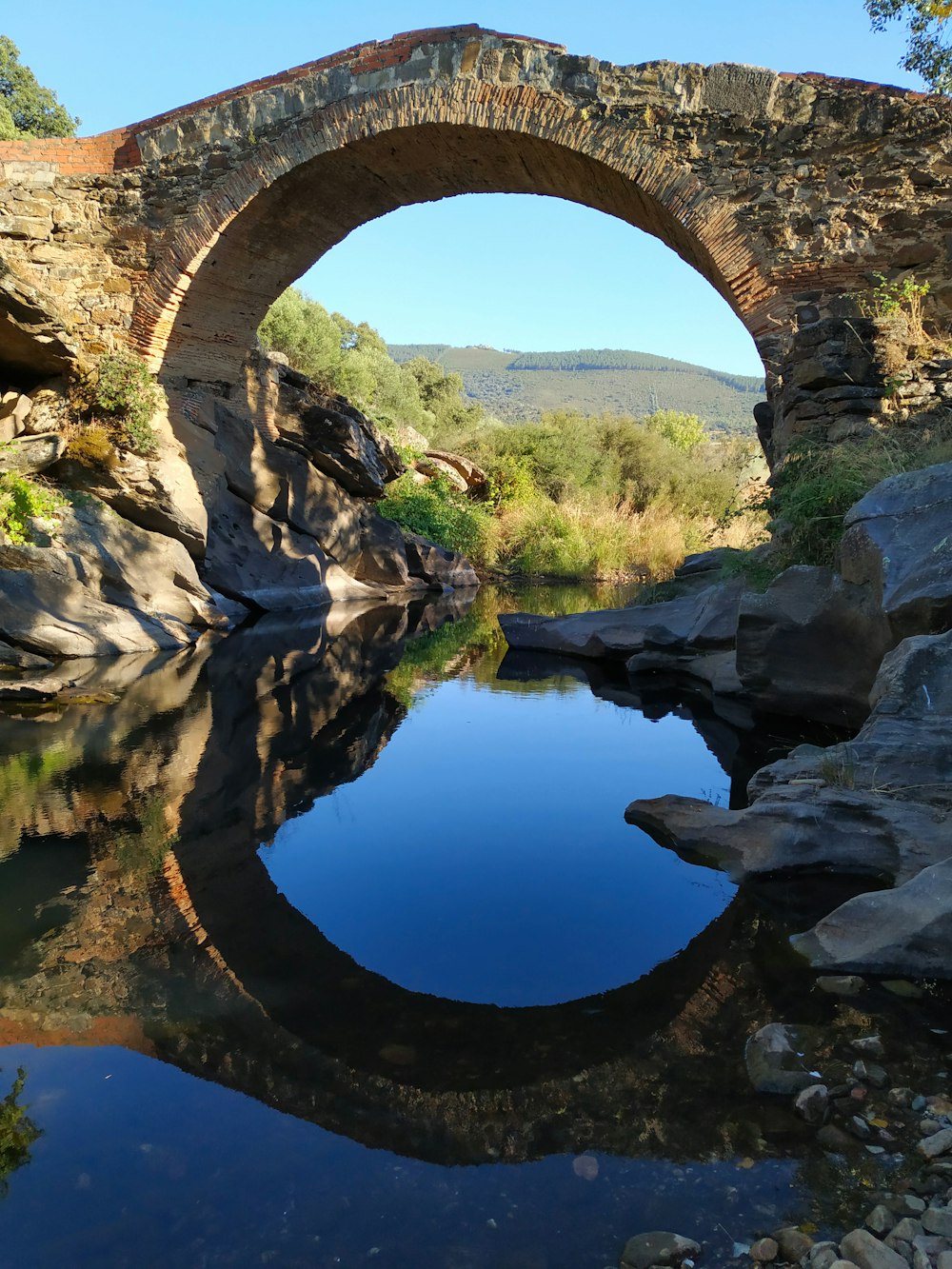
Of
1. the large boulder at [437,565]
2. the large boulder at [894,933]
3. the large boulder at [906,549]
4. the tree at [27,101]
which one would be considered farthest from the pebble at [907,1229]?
the tree at [27,101]

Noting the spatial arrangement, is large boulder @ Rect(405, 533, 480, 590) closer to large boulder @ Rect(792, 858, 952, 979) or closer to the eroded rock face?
the eroded rock face

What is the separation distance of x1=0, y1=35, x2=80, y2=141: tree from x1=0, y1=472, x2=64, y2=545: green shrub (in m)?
22.1

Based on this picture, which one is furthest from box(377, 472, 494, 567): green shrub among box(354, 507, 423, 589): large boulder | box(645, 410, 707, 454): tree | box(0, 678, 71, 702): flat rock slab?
box(645, 410, 707, 454): tree

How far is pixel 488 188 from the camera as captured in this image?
1149cm

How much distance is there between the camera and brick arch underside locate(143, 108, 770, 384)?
924 cm

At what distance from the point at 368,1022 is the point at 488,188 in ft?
36.2

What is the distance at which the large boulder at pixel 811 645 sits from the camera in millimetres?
5645

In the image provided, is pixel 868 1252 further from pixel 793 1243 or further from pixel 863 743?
pixel 863 743

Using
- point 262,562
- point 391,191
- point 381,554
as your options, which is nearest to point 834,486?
point 391,191

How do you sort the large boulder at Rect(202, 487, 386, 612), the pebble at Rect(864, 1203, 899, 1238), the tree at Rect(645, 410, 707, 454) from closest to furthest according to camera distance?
the pebble at Rect(864, 1203, 899, 1238), the large boulder at Rect(202, 487, 386, 612), the tree at Rect(645, 410, 707, 454)

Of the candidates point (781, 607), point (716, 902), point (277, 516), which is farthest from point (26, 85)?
point (716, 902)

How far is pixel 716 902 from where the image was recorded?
129 inches

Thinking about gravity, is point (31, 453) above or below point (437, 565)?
below

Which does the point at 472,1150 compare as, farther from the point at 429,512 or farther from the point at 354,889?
the point at 429,512
